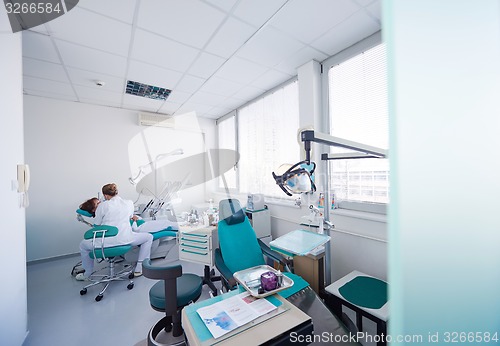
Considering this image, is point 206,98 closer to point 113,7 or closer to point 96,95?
point 96,95

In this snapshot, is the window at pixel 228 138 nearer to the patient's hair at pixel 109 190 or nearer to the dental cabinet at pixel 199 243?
the dental cabinet at pixel 199 243

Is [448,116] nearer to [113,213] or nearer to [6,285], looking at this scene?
[6,285]

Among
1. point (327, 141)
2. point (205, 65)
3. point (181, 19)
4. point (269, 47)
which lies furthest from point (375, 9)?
point (205, 65)

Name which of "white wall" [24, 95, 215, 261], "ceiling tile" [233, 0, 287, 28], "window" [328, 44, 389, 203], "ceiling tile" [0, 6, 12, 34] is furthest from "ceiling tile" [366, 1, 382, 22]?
"white wall" [24, 95, 215, 261]

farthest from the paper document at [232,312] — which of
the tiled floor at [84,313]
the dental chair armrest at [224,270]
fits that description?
the tiled floor at [84,313]

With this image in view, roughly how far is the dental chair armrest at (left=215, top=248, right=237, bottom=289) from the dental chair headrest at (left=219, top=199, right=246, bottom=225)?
33 cm

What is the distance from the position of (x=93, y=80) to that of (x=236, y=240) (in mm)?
2875

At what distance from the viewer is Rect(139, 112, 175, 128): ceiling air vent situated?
12.7 feet

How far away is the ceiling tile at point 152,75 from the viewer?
2.39 metres

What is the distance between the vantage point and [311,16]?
5.53ft

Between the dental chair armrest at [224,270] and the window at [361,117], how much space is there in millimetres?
1360

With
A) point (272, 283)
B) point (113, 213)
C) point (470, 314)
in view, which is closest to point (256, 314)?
point (272, 283)

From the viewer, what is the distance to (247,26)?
5.88 ft

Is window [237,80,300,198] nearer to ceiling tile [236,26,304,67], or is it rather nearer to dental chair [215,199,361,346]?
ceiling tile [236,26,304,67]
